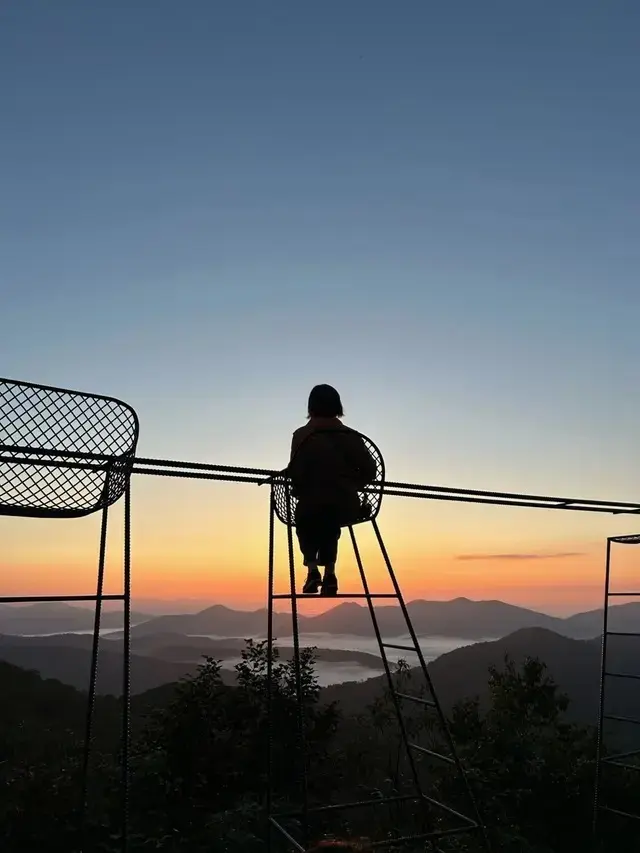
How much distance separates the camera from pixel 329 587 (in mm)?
3477

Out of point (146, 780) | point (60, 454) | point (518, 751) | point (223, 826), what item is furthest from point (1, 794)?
point (518, 751)

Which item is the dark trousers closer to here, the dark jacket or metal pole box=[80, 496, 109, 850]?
the dark jacket

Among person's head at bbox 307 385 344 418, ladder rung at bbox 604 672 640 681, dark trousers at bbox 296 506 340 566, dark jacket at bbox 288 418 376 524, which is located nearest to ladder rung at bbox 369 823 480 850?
dark trousers at bbox 296 506 340 566

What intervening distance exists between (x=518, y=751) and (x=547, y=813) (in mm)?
586

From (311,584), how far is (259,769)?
389cm

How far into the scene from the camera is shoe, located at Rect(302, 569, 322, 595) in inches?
136

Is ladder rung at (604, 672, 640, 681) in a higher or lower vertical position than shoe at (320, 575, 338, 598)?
lower

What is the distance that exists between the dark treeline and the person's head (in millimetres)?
3369

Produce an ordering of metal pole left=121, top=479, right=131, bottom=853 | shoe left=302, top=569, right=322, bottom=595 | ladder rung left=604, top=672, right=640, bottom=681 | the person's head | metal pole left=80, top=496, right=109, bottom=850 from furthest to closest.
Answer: ladder rung left=604, top=672, right=640, bottom=681, the person's head, shoe left=302, top=569, right=322, bottom=595, metal pole left=80, top=496, right=109, bottom=850, metal pole left=121, top=479, right=131, bottom=853

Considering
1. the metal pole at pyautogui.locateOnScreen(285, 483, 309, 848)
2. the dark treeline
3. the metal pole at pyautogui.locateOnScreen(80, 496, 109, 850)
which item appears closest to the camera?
the metal pole at pyautogui.locateOnScreen(80, 496, 109, 850)

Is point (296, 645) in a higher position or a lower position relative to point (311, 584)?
lower

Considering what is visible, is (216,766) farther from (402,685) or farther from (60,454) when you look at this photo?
(60,454)

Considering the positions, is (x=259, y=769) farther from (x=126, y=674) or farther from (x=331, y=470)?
(x=126, y=674)

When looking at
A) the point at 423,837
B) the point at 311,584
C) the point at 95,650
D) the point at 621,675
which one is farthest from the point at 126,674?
the point at 621,675
